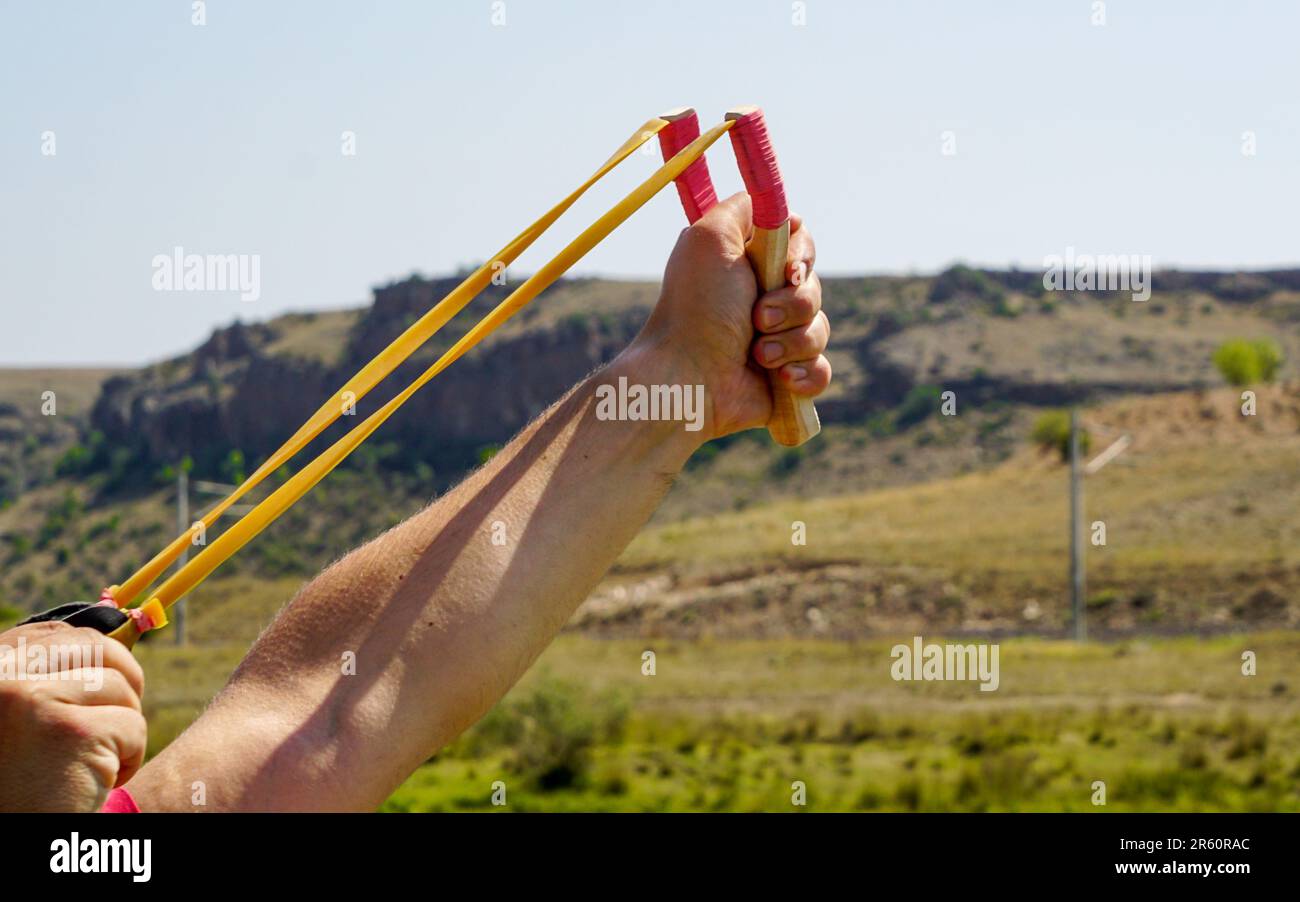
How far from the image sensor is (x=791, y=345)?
→ 2.46 m

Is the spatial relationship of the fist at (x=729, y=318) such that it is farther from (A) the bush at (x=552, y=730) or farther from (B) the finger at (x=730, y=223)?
(A) the bush at (x=552, y=730)

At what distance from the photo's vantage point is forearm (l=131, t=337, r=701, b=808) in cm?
213

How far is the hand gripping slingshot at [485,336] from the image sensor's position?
1.96 meters

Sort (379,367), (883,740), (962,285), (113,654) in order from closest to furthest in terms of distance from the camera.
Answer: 1. (113,654)
2. (379,367)
3. (883,740)
4. (962,285)

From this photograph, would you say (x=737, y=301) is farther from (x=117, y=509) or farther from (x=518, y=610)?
(x=117, y=509)

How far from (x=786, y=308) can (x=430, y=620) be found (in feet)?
2.48

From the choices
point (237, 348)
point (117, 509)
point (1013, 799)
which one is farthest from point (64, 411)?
point (1013, 799)

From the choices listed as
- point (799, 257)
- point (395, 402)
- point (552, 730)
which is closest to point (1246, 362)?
point (552, 730)

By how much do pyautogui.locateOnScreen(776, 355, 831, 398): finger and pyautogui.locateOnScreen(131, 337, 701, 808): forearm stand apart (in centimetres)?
26

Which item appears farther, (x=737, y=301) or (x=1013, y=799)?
(x=1013, y=799)

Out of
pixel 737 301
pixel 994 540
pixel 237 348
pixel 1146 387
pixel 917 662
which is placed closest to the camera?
pixel 737 301

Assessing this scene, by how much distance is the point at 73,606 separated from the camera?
1988mm

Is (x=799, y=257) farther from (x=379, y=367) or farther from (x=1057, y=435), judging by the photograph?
(x=1057, y=435)
